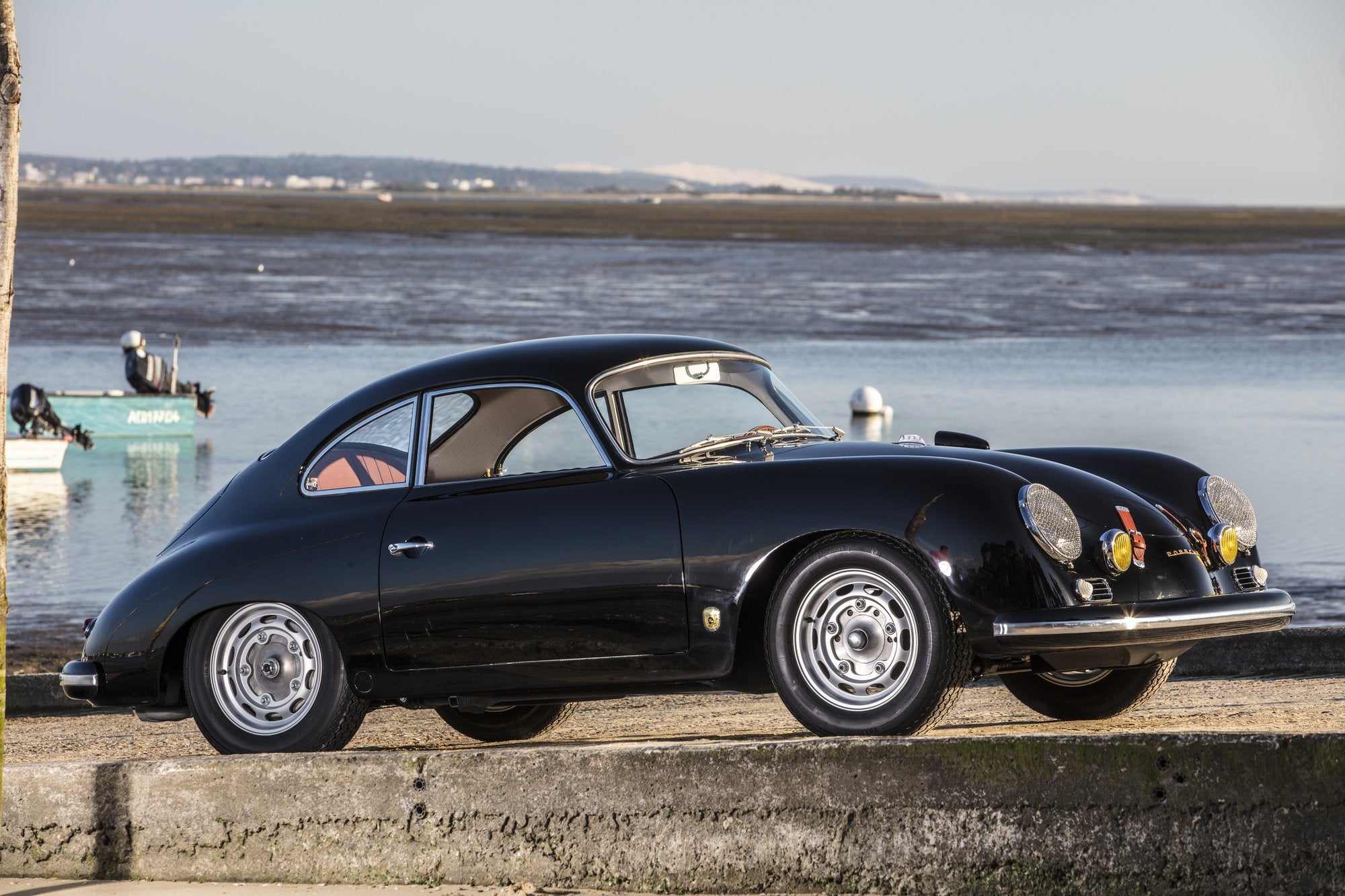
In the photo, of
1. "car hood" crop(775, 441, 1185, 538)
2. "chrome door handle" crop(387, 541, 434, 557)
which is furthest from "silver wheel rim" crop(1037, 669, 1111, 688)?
"chrome door handle" crop(387, 541, 434, 557)

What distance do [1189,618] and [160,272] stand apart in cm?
5662

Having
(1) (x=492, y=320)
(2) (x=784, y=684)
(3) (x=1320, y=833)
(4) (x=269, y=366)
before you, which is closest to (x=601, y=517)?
(2) (x=784, y=684)

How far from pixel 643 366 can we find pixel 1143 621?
6.92ft

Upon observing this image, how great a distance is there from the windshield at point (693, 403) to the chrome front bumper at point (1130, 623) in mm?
1470

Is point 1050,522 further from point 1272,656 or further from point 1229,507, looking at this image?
point 1272,656

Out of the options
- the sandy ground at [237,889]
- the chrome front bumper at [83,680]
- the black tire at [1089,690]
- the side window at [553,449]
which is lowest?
the sandy ground at [237,889]

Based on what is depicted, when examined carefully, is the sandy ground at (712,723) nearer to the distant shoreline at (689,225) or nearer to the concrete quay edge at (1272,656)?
the concrete quay edge at (1272,656)

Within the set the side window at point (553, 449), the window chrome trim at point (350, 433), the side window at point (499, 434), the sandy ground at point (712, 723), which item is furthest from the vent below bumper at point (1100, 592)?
the window chrome trim at point (350, 433)

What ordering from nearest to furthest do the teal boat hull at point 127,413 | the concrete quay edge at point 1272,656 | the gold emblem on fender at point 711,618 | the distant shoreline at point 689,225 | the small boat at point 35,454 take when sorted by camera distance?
the gold emblem on fender at point 711,618 → the concrete quay edge at point 1272,656 → the small boat at point 35,454 → the teal boat hull at point 127,413 → the distant shoreline at point 689,225

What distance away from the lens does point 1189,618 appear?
18.2 feet

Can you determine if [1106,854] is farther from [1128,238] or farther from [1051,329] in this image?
[1128,238]

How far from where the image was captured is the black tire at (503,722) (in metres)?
7.32

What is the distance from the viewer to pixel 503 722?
732 centimetres

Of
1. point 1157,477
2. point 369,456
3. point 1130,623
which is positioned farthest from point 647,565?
point 1157,477
